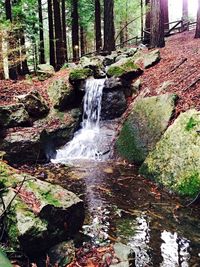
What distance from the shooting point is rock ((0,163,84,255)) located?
3.91 m

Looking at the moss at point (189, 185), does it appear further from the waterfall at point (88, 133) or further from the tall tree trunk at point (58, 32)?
the tall tree trunk at point (58, 32)

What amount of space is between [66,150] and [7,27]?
466cm

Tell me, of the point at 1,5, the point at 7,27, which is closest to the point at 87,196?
the point at 7,27

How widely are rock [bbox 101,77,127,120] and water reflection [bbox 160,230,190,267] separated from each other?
627cm

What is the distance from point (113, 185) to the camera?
691 centimetres

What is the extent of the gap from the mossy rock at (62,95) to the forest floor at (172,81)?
0.33m

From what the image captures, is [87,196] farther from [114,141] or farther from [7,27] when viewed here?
[7,27]

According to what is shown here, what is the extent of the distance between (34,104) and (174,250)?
717 centimetres

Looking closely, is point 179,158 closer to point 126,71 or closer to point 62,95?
point 126,71

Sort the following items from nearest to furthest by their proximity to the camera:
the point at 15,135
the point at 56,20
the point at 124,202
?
the point at 124,202, the point at 15,135, the point at 56,20

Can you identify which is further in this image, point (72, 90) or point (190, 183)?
point (72, 90)

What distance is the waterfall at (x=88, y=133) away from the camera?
944 centimetres

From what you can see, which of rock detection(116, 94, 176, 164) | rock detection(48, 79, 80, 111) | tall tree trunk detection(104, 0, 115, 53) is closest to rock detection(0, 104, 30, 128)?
rock detection(48, 79, 80, 111)

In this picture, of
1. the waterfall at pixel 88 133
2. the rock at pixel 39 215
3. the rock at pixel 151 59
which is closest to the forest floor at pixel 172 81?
the rock at pixel 151 59
